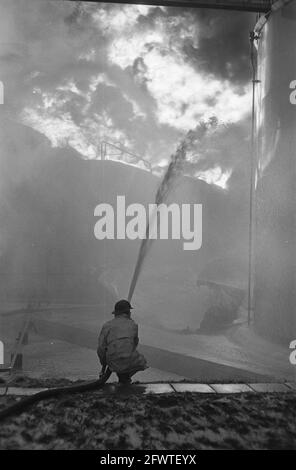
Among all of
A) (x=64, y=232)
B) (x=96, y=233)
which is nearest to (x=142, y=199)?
(x=96, y=233)

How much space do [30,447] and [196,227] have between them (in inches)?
1459

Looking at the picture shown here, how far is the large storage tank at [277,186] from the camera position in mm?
11016

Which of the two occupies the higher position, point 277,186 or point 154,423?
point 277,186

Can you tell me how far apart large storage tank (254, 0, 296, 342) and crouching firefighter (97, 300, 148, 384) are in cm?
765

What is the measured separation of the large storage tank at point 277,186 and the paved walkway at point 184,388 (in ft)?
22.9

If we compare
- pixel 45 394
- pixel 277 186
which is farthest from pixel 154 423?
pixel 277 186

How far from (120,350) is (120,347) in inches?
1.4

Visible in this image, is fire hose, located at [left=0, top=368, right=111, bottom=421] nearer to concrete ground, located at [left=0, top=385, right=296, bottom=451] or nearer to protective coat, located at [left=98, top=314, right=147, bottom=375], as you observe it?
concrete ground, located at [left=0, top=385, right=296, bottom=451]

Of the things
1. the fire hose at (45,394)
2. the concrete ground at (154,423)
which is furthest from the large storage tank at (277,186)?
the fire hose at (45,394)

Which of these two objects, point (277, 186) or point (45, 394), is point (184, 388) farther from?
point (277, 186)

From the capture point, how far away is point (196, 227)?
39406 millimetres

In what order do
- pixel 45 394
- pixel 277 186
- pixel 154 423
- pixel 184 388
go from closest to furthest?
pixel 154 423 → pixel 45 394 → pixel 184 388 → pixel 277 186

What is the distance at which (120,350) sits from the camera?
179 inches

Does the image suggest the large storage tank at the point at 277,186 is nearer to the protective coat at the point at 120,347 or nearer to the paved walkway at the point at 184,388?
the paved walkway at the point at 184,388
